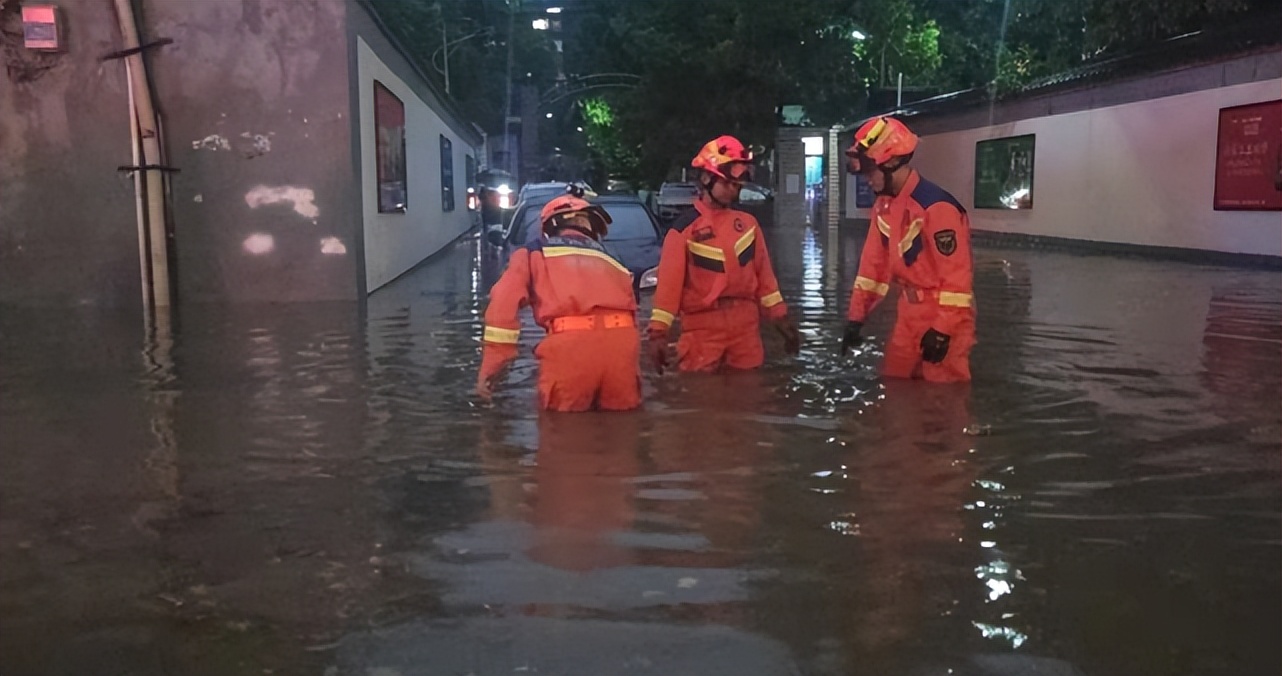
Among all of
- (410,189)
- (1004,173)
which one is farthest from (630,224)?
(1004,173)

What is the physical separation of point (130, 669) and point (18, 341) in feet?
25.5

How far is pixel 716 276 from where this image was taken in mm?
7531

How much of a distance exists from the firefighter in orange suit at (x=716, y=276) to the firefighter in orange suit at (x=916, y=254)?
2.33 ft

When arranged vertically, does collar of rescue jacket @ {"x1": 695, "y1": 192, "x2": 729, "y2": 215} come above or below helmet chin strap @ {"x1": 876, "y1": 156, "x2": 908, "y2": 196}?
below

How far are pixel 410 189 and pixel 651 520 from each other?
14513 mm

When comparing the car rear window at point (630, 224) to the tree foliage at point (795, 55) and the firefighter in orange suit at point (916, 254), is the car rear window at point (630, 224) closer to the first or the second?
the firefighter in orange suit at point (916, 254)

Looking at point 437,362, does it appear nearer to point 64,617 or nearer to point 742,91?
point 64,617

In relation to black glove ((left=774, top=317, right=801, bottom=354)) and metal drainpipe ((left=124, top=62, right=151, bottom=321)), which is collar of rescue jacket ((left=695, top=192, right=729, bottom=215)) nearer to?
black glove ((left=774, top=317, right=801, bottom=354))

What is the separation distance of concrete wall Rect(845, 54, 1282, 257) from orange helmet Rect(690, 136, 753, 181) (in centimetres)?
1211

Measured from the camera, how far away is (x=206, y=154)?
12.6m

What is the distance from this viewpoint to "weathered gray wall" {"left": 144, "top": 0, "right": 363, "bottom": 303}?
12.5 meters

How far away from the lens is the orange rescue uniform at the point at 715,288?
24.3 ft

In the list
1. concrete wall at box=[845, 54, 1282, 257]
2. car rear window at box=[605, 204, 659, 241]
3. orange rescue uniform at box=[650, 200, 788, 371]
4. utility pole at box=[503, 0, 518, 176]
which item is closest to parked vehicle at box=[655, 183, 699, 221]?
concrete wall at box=[845, 54, 1282, 257]

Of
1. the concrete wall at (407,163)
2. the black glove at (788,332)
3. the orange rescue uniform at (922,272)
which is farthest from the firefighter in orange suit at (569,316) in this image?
the concrete wall at (407,163)
